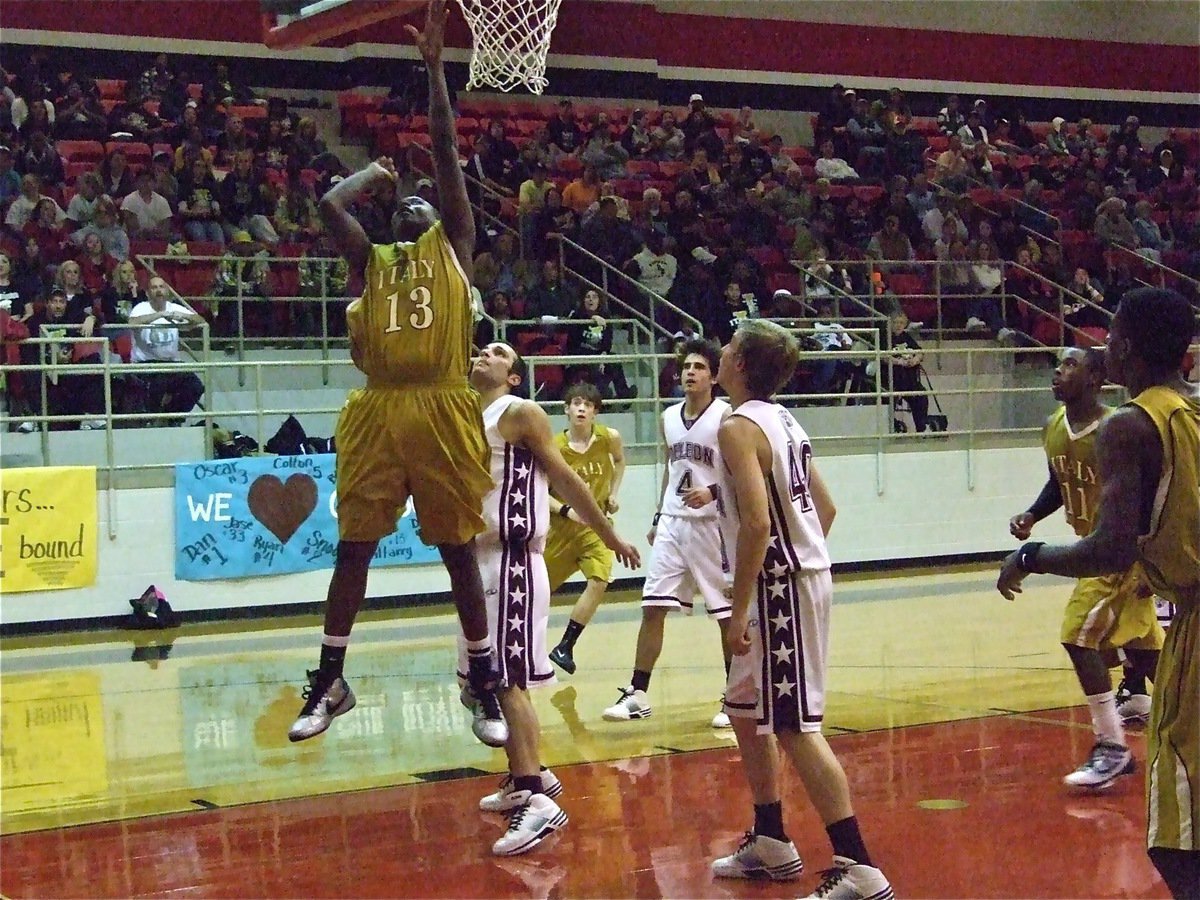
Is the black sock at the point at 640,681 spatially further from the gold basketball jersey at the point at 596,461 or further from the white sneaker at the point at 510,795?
the white sneaker at the point at 510,795

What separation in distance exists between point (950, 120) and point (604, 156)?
6.29 m

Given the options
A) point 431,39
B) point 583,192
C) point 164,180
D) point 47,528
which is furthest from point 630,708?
point 583,192

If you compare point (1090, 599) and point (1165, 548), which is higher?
point (1165, 548)

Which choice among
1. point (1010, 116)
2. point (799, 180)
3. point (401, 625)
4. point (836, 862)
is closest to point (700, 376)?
point (836, 862)

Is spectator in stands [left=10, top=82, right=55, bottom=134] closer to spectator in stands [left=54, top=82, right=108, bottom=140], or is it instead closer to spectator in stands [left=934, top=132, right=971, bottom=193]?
spectator in stands [left=54, top=82, right=108, bottom=140]

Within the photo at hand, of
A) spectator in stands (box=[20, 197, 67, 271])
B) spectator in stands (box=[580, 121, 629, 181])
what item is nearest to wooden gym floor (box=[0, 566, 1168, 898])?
spectator in stands (box=[20, 197, 67, 271])

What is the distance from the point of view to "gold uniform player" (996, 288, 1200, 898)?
319 cm

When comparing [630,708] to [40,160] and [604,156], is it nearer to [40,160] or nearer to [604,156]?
[40,160]

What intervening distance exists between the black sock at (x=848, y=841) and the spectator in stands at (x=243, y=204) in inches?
443

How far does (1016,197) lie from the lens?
2025cm

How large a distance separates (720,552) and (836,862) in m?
3.22

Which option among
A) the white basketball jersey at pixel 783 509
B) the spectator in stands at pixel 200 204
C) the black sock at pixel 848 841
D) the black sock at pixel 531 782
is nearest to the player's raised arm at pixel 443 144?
the white basketball jersey at pixel 783 509

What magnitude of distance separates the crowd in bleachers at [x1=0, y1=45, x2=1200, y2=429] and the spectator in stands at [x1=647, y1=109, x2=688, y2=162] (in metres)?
0.03

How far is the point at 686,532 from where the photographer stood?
758cm
